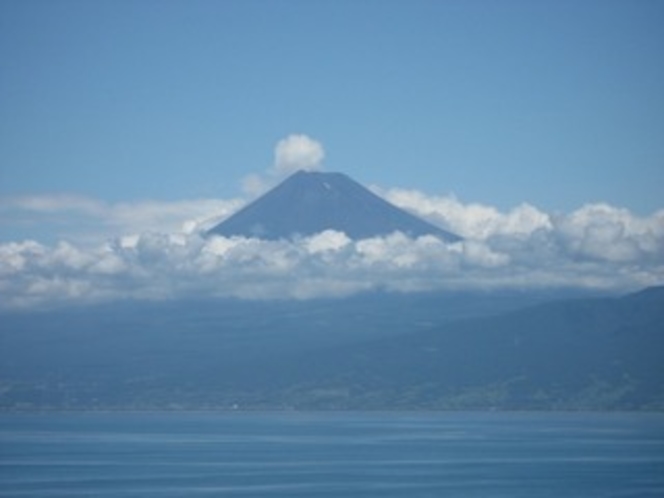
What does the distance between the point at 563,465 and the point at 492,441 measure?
43.8 m

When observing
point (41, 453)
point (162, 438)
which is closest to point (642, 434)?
point (162, 438)

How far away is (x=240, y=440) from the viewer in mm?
178375

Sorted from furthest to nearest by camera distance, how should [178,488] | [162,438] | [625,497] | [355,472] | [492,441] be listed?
[162,438], [492,441], [355,472], [178,488], [625,497]

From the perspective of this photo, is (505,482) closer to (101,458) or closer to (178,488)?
(178,488)

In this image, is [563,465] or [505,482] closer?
[505,482]

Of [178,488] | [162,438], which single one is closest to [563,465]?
[178,488]

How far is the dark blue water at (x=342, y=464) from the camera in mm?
102688

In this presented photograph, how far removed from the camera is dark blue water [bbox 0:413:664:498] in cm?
10269

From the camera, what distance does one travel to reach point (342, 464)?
13062 centimetres

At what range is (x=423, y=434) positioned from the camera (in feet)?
617

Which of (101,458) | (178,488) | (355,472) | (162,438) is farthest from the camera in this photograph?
(162,438)

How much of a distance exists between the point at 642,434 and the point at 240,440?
5529cm

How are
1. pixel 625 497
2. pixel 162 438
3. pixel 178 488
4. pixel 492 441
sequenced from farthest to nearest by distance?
1. pixel 162 438
2. pixel 492 441
3. pixel 178 488
4. pixel 625 497

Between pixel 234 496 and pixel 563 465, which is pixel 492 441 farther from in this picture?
pixel 234 496
